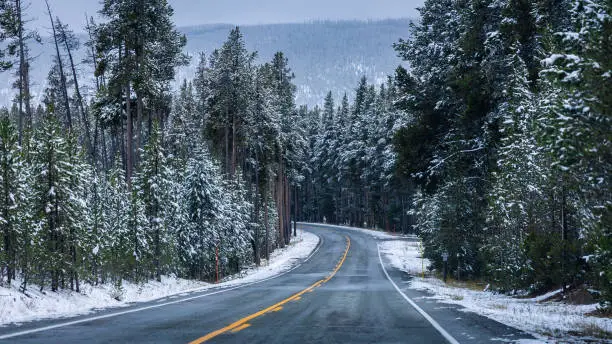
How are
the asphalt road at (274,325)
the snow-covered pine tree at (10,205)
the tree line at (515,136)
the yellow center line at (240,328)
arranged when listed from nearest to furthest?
the tree line at (515,136) < the asphalt road at (274,325) < the yellow center line at (240,328) < the snow-covered pine tree at (10,205)

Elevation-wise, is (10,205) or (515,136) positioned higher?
(515,136)

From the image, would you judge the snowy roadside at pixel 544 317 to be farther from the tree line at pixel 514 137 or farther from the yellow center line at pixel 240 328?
the yellow center line at pixel 240 328

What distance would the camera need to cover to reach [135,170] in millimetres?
33625

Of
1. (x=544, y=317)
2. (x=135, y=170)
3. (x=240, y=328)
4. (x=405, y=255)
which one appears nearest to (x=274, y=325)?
(x=240, y=328)

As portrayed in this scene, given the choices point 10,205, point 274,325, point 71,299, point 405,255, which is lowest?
point 405,255

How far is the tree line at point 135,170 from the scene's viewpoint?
16.8 meters

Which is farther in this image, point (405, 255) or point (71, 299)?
point (405, 255)

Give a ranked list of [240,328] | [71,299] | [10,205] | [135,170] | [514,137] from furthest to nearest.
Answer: [135,170]
[514,137]
[71,299]
[10,205]
[240,328]

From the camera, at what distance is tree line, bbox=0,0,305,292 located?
1680cm

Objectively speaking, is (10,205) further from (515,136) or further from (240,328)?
(515,136)

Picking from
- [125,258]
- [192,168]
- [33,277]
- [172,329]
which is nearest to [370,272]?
[192,168]

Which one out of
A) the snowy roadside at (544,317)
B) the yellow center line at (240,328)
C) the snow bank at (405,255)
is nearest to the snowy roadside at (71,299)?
the yellow center line at (240,328)

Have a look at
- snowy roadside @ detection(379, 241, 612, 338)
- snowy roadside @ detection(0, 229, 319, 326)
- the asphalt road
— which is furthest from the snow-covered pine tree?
snowy roadside @ detection(379, 241, 612, 338)

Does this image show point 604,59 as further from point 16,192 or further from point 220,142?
point 220,142
